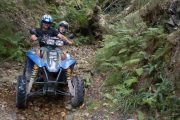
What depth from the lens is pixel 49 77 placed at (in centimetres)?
698

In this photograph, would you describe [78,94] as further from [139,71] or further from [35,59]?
[139,71]

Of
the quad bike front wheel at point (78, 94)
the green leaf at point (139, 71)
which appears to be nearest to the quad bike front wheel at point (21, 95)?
the quad bike front wheel at point (78, 94)

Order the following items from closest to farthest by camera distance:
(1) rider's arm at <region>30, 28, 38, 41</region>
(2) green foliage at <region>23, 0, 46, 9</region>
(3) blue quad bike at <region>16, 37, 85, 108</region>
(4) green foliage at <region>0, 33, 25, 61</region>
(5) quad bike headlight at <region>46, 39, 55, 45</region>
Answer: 1. (3) blue quad bike at <region>16, 37, 85, 108</region>
2. (1) rider's arm at <region>30, 28, 38, 41</region>
3. (5) quad bike headlight at <region>46, 39, 55, 45</region>
4. (4) green foliage at <region>0, 33, 25, 61</region>
5. (2) green foliage at <region>23, 0, 46, 9</region>

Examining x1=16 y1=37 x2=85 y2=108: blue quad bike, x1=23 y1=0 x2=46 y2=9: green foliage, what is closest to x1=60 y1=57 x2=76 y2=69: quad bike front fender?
x1=16 y1=37 x2=85 y2=108: blue quad bike

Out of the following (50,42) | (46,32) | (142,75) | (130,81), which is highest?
(46,32)

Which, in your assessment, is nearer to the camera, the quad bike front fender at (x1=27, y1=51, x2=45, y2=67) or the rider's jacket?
the quad bike front fender at (x1=27, y1=51, x2=45, y2=67)

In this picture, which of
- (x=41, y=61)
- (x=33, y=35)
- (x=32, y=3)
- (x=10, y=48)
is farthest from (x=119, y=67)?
(x=32, y=3)

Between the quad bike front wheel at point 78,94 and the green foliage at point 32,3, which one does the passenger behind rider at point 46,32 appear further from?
the green foliage at point 32,3

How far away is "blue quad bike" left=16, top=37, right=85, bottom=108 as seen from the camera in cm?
674

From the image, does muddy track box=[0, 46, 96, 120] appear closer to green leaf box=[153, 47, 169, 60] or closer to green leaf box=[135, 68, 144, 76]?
green leaf box=[135, 68, 144, 76]

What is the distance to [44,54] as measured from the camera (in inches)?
280

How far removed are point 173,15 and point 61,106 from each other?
9.71 feet

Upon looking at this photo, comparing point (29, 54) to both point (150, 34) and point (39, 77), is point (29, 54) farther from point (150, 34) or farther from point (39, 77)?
point (150, 34)

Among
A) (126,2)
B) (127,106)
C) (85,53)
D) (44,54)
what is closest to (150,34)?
(127,106)
